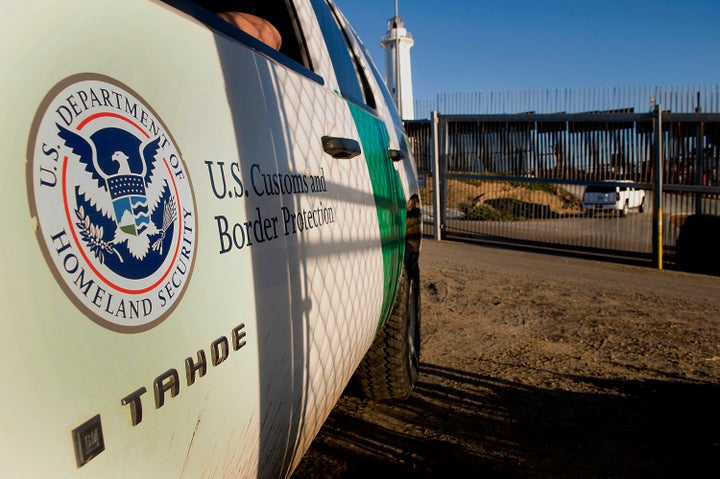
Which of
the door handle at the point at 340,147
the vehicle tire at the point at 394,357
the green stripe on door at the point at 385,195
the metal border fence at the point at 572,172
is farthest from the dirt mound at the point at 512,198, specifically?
the door handle at the point at 340,147

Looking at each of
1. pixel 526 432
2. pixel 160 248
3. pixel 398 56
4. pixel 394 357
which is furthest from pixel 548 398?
pixel 398 56

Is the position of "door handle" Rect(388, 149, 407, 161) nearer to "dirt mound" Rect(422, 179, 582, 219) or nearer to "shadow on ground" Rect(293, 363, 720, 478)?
"shadow on ground" Rect(293, 363, 720, 478)

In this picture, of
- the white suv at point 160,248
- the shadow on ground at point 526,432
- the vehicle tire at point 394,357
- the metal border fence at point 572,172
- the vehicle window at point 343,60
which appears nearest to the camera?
the white suv at point 160,248

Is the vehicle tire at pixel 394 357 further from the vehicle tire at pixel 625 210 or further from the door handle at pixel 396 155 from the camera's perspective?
the vehicle tire at pixel 625 210

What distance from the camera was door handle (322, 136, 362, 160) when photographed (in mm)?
2045

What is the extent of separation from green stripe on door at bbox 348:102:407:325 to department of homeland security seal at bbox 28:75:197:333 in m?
1.58

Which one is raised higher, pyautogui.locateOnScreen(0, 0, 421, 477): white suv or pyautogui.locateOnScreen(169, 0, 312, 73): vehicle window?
pyautogui.locateOnScreen(169, 0, 312, 73): vehicle window

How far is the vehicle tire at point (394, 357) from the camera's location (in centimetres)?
354

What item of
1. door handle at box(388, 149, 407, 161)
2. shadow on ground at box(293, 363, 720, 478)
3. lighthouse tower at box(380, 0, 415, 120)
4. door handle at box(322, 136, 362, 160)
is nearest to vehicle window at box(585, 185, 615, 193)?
shadow on ground at box(293, 363, 720, 478)

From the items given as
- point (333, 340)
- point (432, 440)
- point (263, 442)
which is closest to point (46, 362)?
point (263, 442)

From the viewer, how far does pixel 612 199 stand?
10.3 meters

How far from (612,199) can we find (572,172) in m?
0.88

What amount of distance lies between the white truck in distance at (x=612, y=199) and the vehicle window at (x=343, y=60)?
24.7 ft

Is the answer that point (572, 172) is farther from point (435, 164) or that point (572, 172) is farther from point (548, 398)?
point (548, 398)
